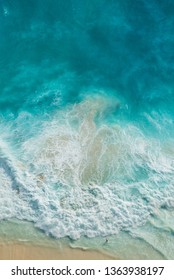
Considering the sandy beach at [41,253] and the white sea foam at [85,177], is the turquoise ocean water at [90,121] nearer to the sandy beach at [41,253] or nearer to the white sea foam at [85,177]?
the white sea foam at [85,177]

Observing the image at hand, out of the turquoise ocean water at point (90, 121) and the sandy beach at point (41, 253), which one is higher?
the turquoise ocean water at point (90, 121)

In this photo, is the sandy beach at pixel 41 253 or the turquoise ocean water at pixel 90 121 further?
the turquoise ocean water at pixel 90 121

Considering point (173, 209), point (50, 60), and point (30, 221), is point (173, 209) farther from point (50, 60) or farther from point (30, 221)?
point (50, 60)

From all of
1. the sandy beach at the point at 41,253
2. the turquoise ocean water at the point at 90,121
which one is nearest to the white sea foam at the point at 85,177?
the turquoise ocean water at the point at 90,121

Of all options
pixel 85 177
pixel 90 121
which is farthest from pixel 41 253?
pixel 90 121

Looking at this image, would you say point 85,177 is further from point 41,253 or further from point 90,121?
point 41,253
